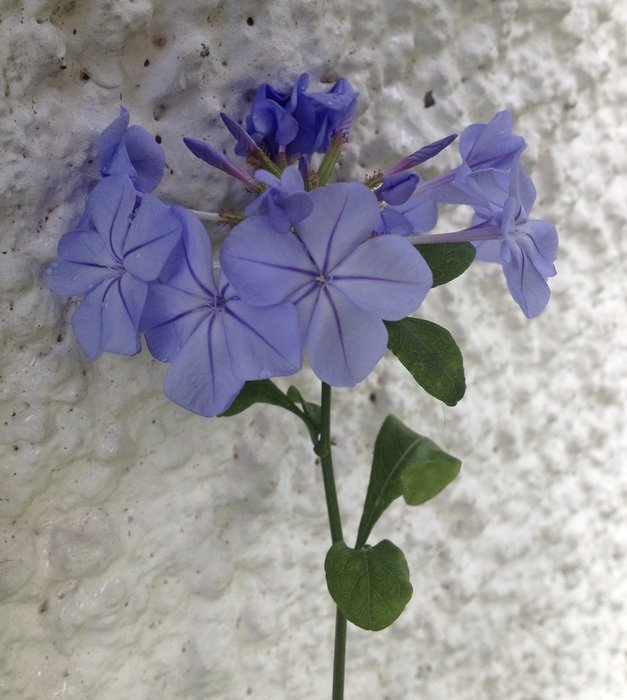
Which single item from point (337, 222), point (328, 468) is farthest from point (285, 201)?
point (328, 468)

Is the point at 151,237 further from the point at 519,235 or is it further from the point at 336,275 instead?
the point at 519,235

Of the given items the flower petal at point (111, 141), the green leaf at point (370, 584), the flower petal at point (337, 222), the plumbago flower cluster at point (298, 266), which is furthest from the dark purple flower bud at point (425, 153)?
the green leaf at point (370, 584)

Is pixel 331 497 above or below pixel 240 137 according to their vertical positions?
below

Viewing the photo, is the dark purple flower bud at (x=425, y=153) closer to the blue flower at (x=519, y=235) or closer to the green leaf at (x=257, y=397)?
the blue flower at (x=519, y=235)

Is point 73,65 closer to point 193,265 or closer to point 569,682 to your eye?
point 193,265

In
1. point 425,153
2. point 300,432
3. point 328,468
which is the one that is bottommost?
point 300,432

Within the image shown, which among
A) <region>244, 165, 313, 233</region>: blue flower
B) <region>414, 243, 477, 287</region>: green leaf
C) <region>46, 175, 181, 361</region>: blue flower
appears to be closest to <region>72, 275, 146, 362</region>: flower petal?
<region>46, 175, 181, 361</region>: blue flower
